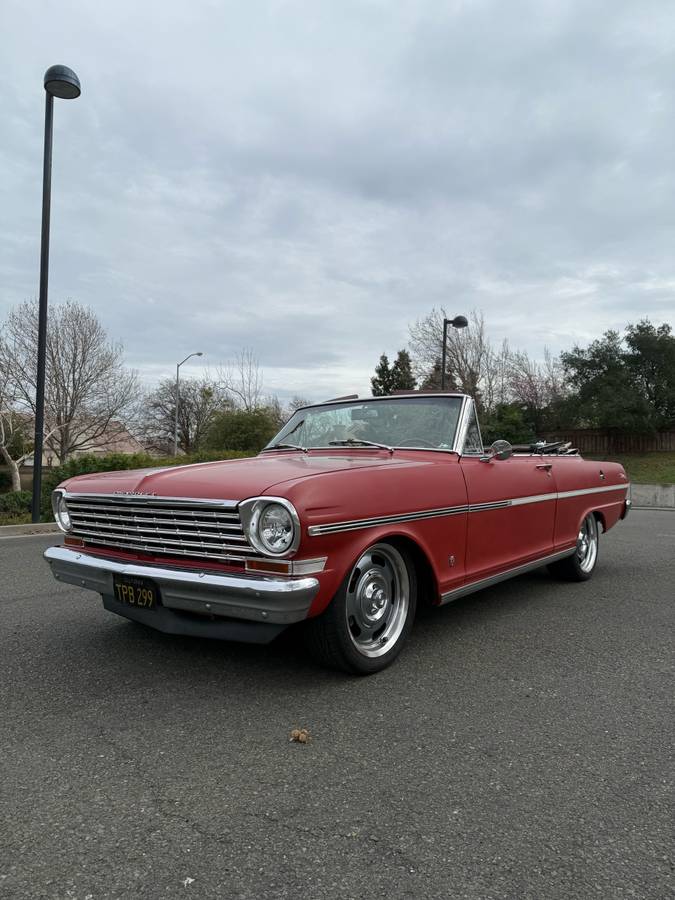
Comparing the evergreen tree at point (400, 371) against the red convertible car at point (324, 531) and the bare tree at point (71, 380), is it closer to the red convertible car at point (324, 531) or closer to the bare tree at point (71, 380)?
the bare tree at point (71, 380)

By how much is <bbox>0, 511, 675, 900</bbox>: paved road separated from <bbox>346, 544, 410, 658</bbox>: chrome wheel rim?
0.64 ft

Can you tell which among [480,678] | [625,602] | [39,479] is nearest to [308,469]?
[480,678]

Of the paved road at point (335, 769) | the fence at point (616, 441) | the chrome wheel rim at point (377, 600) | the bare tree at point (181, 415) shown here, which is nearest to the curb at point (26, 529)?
the paved road at point (335, 769)

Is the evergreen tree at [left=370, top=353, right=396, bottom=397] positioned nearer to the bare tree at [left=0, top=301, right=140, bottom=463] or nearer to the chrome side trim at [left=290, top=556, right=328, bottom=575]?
the bare tree at [left=0, top=301, right=140, bottom=463]

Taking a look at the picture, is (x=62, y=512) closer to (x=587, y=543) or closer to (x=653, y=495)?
(x=587, y=543)

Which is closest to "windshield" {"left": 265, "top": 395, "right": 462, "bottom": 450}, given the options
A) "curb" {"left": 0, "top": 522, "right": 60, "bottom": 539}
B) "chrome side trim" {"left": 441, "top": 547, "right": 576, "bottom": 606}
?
"chrome side trim" {"left": 441, "top": 547, "right": 576, "bottom": 606}

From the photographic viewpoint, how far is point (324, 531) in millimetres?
2975

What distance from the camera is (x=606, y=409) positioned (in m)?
29.2

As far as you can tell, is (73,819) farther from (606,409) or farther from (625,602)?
(606,409)

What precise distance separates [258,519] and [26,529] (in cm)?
875

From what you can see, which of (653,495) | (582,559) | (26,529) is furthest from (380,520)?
(653,495)

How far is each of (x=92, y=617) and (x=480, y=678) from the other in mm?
2773

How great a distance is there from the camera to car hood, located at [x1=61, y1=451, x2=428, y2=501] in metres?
3.07

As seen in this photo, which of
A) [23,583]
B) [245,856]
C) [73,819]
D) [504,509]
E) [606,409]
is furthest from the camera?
[606,409]
